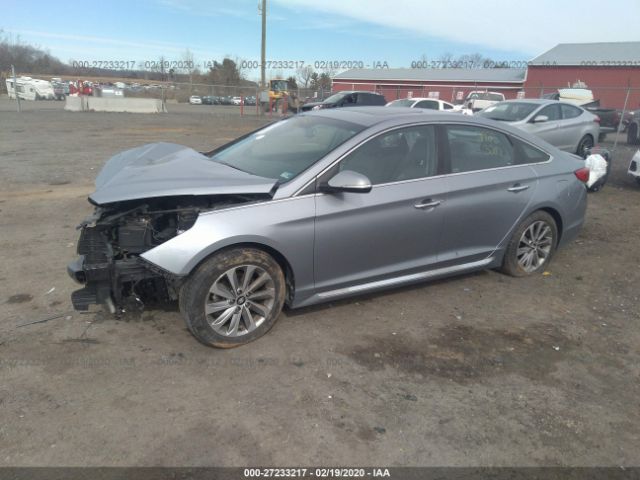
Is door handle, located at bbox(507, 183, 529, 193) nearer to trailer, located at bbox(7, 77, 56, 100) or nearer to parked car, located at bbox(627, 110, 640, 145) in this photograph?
parked car, located at bbox(627, 110, 640, 145)

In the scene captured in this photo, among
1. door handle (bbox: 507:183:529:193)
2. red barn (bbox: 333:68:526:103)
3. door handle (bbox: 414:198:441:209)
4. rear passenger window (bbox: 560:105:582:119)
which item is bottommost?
door handle (bbox: 414:198:441:209)

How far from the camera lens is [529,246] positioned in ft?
15.9

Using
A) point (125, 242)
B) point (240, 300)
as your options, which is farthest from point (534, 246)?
point (125, 242)

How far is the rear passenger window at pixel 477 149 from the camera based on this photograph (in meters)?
4.23

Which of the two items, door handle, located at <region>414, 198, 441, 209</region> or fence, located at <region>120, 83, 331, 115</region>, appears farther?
fence, located at <region>120, 83, 331, 115</region>

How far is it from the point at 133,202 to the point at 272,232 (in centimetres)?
98

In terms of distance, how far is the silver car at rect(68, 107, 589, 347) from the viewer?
3232 mm

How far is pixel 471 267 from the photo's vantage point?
4465 millimetres

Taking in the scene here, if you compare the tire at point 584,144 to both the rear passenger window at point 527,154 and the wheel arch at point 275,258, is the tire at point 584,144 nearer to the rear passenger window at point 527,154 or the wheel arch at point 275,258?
the rear passenger window at point 527,154

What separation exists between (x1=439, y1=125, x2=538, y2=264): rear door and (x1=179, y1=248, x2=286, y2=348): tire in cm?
164

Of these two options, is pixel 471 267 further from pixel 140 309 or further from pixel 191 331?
pixel 140 309

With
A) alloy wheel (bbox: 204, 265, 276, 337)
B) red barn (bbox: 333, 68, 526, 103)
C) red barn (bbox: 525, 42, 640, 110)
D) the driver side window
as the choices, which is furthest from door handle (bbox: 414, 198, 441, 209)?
red barn (bbox: 525, 42, 640, 110)

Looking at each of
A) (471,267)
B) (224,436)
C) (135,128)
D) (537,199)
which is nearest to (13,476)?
(224,436)

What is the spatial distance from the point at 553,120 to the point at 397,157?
28.4ft
